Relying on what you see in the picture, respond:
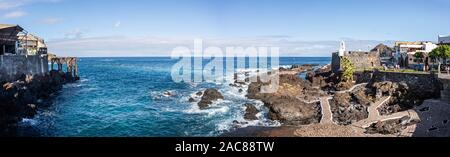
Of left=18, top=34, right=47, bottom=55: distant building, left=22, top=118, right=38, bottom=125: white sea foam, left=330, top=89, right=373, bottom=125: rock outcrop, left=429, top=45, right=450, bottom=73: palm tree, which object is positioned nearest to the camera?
left=22, top=118, right=38, bottom=125: white sea foam

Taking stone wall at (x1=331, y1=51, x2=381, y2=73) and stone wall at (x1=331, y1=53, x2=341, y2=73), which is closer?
stone wall at (x1=331, y1=53, x2=341, y2=73)

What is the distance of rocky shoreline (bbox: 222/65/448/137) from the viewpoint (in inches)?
1239

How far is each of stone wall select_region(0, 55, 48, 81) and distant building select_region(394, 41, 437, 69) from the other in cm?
5256

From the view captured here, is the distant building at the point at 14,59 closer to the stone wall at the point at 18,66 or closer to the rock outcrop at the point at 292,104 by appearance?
the stone wall at the point at 18,66

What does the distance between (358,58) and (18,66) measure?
160 ft

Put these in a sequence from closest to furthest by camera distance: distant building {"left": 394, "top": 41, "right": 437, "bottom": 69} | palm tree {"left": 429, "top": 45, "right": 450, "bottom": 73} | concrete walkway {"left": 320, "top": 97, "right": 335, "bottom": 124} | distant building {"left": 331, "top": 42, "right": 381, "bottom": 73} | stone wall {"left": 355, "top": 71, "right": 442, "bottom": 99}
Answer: concrete walkway {"left": 320, "top": 97, "right": 335, "bottom": 124} < stone wall {"left": 355, "top": 71, "right": 442, "bottom": 99} < palm tree {"left": 429, "top": 45, "right": 450, "bottom": 73} < distant building {"left": 394, "top": 41, "right": 437, "bottom": 69} < distant building {"left": 331, "top": 42, "right": 381, "bottom": 73}

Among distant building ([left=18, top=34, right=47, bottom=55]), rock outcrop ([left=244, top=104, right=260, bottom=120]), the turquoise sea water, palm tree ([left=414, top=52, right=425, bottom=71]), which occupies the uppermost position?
distant building ([left=18, top=34, right=47, bottom=55])

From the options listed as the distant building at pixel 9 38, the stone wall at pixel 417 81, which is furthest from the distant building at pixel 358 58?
the distant building at pixel 9 38

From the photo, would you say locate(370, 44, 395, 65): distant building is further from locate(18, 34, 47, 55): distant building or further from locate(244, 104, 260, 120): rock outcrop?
locate(18, 34, 47, 55): distant building

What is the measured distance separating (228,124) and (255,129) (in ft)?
9.88

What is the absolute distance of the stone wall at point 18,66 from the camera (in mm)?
45656

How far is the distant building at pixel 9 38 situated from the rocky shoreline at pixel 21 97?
16.7 feet

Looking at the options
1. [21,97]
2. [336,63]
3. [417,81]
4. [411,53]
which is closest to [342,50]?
[336,63]

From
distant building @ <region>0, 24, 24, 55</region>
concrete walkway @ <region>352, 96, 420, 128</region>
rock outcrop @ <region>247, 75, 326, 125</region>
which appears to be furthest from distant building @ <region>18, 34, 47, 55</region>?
concrete walkway @ <region>352, 96, 420, 128</region>
